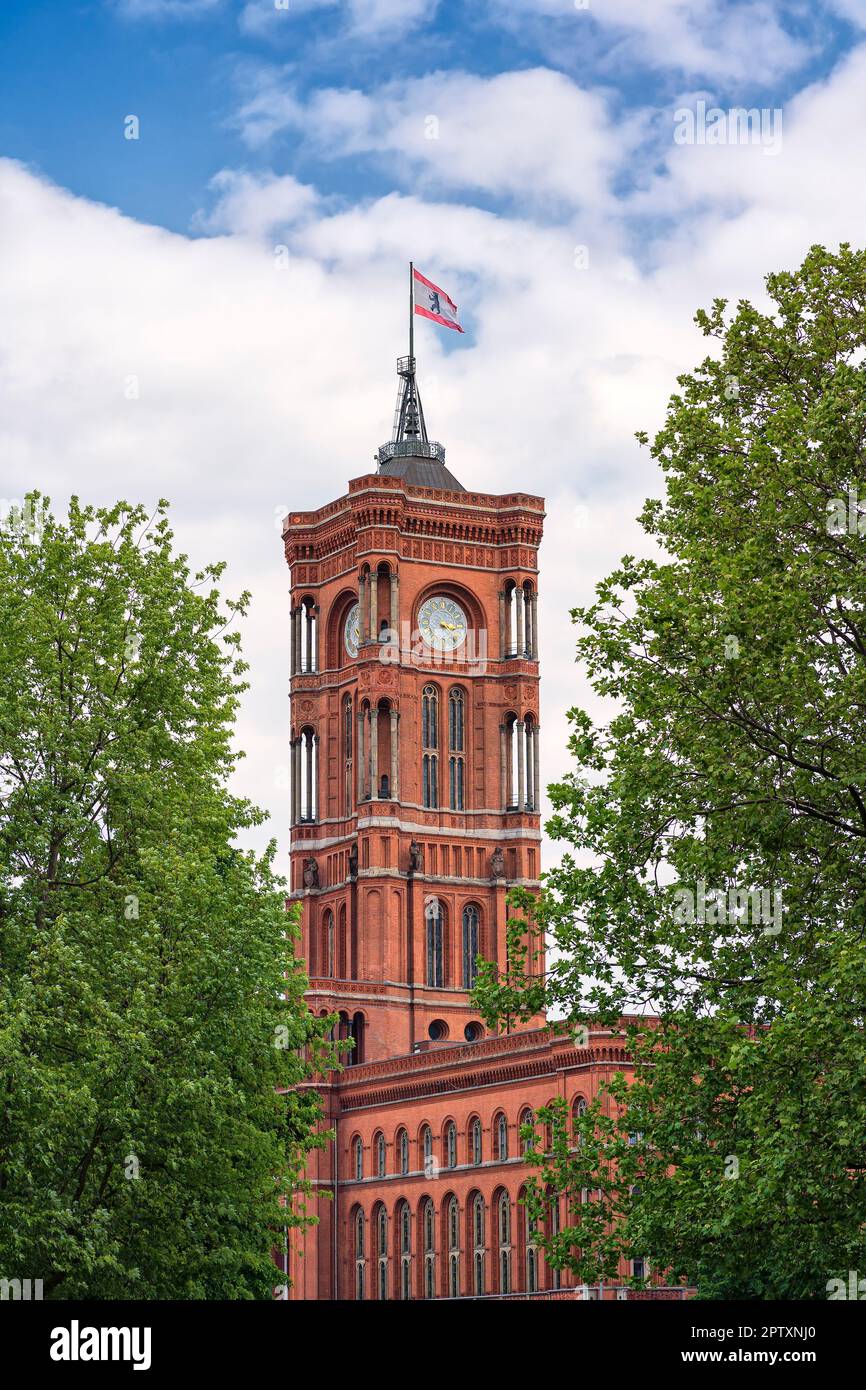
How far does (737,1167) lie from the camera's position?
93.4ft

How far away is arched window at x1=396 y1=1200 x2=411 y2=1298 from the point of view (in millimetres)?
92188

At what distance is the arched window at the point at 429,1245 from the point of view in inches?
3568

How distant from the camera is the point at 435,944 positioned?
354 ft

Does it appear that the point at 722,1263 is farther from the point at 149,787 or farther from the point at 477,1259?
the point at 477,1259

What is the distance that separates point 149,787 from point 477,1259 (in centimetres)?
5551

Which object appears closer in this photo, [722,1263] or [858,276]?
[722,1263]

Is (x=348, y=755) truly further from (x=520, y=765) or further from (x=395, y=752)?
(x=520, y=765)

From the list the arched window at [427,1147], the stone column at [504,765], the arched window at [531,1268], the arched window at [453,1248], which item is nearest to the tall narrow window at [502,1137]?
the arched window at [531,1268]

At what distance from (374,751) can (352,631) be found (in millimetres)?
7620

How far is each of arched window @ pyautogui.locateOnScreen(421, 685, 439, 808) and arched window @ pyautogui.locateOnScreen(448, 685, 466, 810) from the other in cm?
72

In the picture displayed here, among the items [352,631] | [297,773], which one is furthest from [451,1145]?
[352,631]

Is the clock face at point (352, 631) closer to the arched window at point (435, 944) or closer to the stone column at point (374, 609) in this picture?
the stone column at point (374, 609)
